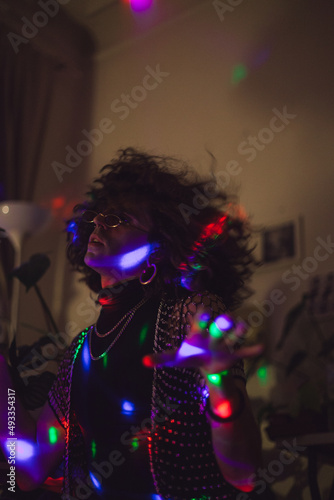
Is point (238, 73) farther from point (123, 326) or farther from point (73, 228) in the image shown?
point (123, 326)

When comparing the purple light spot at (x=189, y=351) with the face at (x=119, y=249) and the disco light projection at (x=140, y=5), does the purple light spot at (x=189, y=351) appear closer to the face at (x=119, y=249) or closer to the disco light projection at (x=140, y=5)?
the face at (x=119, y=249)

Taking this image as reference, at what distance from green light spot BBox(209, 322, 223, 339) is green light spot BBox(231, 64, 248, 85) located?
198 cm

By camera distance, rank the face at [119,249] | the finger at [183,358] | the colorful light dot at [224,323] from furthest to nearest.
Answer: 1. the face at [119,249]
2. the colorful light dot at [224,323]
3. the finger at [183,358]

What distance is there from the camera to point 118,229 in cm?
143

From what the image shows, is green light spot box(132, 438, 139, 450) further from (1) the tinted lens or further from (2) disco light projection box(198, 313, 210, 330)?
(1) the tinted lens

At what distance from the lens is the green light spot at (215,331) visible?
94cm

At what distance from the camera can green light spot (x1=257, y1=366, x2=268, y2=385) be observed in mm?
2266

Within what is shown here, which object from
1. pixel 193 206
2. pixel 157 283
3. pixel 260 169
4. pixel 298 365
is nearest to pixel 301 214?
pixel 260 169

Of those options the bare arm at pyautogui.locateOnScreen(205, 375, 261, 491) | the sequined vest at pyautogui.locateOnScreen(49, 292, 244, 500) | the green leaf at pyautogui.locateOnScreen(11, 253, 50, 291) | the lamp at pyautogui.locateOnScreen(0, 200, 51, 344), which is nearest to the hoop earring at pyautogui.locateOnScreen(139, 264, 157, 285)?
the sequined vest at pyautogui.locateOnScreen(49, 292, 244, 500)

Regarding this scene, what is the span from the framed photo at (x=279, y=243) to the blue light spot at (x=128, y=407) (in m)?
1.32

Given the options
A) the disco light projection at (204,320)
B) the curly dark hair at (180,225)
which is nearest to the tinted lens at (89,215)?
the curly dark hair at (180,225)

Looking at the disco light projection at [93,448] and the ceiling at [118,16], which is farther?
the ceiling at [118,16]

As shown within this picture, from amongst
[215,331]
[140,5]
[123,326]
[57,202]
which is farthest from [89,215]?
[140,5]

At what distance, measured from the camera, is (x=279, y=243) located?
2.39m
